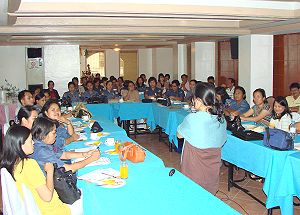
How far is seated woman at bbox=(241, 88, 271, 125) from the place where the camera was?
5.36 meters

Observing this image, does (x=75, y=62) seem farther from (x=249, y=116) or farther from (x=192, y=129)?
(x=192, y=129)

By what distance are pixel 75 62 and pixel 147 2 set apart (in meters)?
7.78

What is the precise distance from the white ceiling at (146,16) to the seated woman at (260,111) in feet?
3.57

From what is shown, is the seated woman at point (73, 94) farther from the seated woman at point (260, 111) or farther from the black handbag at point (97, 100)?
the seated woman at point (260, 111)

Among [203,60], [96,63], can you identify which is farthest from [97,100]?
[96,63]

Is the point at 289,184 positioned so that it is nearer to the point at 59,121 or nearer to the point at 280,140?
the point at 280,140

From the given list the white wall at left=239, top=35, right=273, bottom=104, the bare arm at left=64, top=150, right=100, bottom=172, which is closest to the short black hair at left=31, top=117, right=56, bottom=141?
the bare arm at left=64, top=150, right=100, bottom=172

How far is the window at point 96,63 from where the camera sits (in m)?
17.9

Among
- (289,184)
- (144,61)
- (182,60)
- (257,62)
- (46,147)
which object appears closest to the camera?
(46,147)

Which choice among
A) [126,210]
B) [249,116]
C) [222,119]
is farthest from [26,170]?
[249,116]

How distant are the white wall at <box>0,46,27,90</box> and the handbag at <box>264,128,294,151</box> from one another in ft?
31.2

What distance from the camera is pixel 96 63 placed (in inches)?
715

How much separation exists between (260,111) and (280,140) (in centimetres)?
180

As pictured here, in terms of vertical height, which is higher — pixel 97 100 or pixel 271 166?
pixel 97 100
